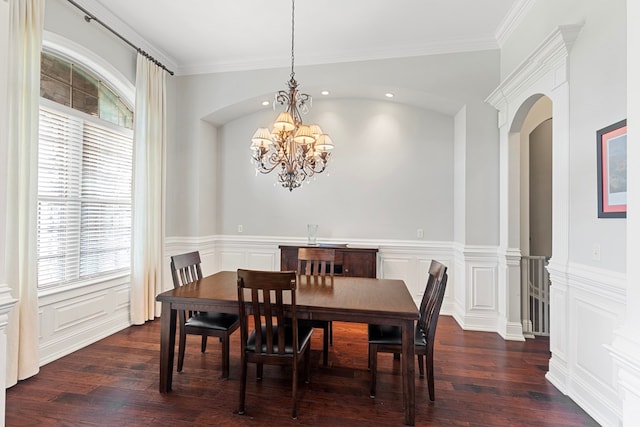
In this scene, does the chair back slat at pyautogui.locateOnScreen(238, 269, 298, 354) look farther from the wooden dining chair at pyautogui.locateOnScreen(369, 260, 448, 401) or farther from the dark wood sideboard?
the dark wood sideboard

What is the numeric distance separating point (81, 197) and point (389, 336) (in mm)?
3310

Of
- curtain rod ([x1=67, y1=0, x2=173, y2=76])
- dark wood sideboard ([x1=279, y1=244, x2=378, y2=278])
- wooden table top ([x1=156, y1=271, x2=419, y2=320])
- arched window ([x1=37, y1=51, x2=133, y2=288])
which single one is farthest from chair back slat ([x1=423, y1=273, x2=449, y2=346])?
curtain rod ([x1=67, y1=0, x2=173, y2=76])

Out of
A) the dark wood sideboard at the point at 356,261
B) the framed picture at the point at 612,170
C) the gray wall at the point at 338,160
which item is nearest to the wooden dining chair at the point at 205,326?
the dark wood sideboard at the point at 356,261

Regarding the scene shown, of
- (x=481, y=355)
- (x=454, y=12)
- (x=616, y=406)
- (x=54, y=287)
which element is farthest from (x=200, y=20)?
(x=616, y=406)

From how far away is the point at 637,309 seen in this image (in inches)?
35.9

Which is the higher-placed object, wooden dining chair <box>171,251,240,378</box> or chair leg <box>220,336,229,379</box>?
wooden dining chair <box>171,251,240,378</box>

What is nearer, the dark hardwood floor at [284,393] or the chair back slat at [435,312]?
the dark hardwood floor at [284,393]

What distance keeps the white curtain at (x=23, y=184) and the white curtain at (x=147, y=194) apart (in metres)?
1.20

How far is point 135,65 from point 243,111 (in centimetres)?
146

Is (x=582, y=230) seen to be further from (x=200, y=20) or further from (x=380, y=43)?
(x=200, y=20)

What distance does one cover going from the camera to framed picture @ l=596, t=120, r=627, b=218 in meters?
2.01

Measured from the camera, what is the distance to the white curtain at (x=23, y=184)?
2512mm

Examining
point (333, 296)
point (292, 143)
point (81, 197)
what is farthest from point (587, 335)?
point (81, 197)

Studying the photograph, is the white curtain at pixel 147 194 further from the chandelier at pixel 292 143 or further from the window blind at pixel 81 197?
the chandelier at pixel 292 143
